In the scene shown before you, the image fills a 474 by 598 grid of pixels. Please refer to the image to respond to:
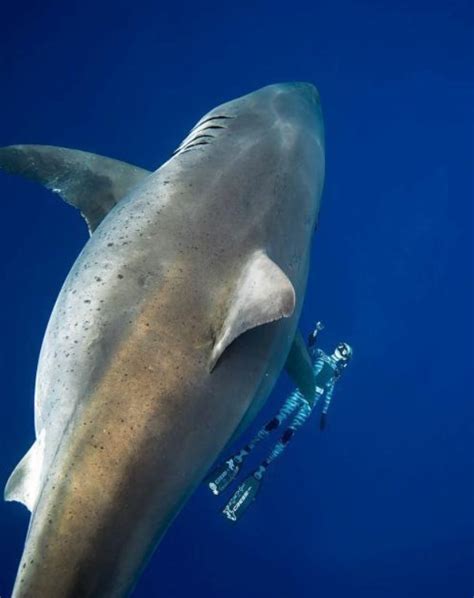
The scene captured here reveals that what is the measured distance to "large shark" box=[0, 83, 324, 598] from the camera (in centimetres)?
217

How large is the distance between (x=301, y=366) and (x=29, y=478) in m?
2.61

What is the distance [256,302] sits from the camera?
2527 millimetres

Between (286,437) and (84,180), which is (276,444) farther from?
(84,180)

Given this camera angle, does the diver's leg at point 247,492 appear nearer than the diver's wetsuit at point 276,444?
No

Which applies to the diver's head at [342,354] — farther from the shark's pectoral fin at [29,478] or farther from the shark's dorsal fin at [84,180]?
the shark's pectoral fin at [29,478]

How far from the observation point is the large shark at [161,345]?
217 centimetres

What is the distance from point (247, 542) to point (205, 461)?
1120 centimetres

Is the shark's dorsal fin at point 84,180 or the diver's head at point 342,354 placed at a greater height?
the diver's head at point 342,354

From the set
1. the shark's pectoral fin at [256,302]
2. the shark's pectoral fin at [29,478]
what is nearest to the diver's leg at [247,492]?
the shark's pectoral fin at [256,302]

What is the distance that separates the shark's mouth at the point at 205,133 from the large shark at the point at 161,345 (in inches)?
0.6

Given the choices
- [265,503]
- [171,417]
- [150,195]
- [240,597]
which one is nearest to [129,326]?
[171,417]

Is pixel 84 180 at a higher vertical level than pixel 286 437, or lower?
higher

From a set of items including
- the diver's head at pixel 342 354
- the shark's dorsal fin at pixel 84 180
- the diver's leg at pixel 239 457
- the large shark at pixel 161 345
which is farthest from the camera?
the diver's head at pixel 342 354

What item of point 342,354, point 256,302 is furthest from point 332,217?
point 256,302
